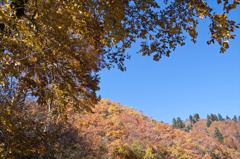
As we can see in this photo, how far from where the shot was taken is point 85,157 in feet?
26.2

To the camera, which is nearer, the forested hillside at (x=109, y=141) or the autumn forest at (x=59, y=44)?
the autumn forest at (x=59, y=44)

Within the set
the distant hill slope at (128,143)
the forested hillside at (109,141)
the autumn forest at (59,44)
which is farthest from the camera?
the distant hill slope at (128,143)

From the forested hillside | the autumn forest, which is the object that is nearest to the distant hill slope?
the forested hillside

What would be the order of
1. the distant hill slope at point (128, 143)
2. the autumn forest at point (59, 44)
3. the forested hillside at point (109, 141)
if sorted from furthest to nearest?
the distant hill slope at point (128, 143)
the forested hillside at point (109, 141)
the autumn forest at point (59, 44)

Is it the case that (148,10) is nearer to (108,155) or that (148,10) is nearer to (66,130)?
(66,130)

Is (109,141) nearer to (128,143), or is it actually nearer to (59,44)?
(128,143)

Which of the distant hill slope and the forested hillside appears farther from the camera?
the distant hill slope

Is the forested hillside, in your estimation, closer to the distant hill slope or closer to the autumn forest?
the distant hill slope

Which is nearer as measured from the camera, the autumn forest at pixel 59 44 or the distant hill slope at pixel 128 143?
the autumn forest at pixel 59 44

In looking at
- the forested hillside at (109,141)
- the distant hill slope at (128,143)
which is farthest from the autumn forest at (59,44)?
the distant hill slope at (128,143)

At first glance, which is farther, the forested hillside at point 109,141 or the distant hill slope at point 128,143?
the distant hill slope at point 128,143

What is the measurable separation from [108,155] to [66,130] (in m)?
3.09

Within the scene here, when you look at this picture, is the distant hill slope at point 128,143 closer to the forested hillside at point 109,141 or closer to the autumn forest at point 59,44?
the forested hillside at point 109,141

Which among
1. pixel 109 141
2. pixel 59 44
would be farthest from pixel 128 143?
pixel 59 44
